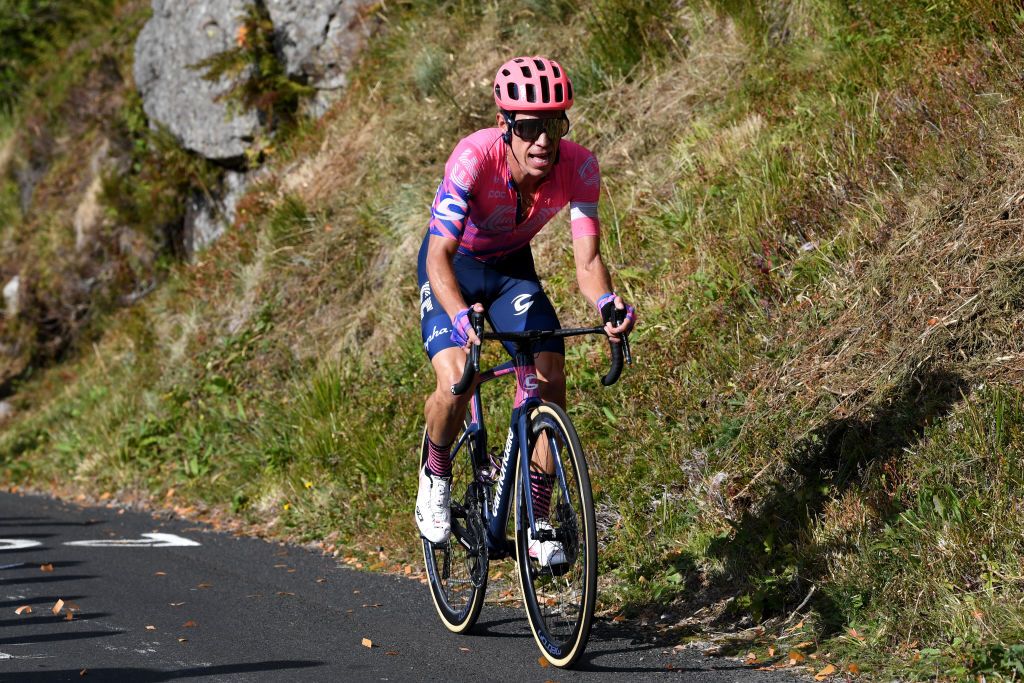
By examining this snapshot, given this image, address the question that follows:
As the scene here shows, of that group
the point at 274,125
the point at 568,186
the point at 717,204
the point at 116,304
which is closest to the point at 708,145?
the point at 717,204

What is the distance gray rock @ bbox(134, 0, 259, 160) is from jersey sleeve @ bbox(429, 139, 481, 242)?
36.2 feet

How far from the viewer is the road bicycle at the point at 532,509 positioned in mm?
5031

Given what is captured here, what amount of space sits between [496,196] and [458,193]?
0.22 m

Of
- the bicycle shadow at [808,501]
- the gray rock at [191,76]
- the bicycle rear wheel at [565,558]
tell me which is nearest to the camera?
the bicycle rear wheel at [565,558]

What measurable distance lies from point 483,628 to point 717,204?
4.02m

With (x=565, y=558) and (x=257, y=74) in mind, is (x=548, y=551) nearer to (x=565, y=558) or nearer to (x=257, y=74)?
(x=565, y=558)

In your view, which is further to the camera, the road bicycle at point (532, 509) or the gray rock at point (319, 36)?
the gray rock at point (319, 36)

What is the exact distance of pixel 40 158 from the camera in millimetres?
21094

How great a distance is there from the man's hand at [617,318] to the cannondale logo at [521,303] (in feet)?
2.60

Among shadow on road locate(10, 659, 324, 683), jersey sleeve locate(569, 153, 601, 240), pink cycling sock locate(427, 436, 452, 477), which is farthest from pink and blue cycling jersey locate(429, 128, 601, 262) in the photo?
shadow on road locate(10, 659, 324, 683)

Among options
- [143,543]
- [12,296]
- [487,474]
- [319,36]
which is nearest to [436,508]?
[487,474]

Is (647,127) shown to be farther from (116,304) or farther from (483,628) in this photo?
(116,304)

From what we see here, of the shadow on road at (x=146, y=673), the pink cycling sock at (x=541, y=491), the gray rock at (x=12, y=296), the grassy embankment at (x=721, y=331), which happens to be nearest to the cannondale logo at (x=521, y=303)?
the pink cycling sock at (x=541, y=491)

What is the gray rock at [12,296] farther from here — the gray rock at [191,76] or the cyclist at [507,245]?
the cyclist at [507,245]
